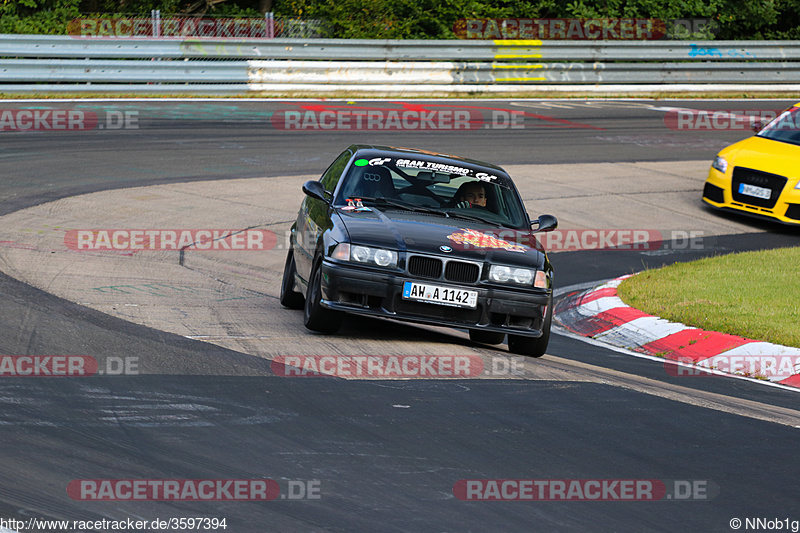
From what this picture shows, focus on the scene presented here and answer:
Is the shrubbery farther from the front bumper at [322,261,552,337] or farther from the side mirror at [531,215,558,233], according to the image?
the front bumper at [322,261,552,337]

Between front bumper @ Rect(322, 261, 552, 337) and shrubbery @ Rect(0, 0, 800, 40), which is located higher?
shrubbery @ Rect(0, 0, 800, 40)

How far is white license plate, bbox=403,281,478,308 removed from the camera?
7.52m

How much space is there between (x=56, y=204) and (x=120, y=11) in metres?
15.5

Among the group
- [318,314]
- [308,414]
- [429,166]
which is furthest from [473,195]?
[308,414]

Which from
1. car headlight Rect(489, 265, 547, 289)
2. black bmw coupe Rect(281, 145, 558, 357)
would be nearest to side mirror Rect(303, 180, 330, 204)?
black bmw coupe Rect(281, 145, 558, 357)

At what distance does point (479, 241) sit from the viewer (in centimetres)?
791

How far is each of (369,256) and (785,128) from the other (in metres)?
10.7

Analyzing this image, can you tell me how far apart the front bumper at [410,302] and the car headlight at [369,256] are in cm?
7

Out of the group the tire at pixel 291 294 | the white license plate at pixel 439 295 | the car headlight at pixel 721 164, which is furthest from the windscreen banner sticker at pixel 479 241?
the car headlight at pixel 721 164

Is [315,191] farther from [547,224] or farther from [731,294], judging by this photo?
[731,294]

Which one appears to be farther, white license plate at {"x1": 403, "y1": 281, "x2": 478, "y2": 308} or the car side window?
the car side window

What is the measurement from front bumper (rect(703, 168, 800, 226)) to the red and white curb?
17.4 ft

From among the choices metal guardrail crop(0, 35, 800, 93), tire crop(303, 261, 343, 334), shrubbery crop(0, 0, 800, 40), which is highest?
shrubbery crop(0, 0, 800, 40)

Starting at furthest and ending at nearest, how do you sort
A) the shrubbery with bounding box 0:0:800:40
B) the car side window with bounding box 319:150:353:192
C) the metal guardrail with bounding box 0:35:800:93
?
the shrubbery with bounding box 0:0:800:40 < the metal guardrail with bounding box 0:35:800:93 < the car side window with bounding box 319:150:353:192
